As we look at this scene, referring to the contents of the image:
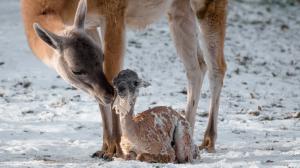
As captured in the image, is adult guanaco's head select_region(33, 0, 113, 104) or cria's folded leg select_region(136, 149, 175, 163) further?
adult guanaco's head select_region(33, 0, 113, 104)

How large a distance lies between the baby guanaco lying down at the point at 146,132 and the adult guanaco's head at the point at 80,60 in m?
0.32

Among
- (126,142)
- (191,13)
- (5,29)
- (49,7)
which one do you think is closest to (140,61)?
(5,29)

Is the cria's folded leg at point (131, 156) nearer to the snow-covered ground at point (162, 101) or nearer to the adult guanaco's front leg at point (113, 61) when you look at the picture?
the snow-covered ground at point (162, 101)

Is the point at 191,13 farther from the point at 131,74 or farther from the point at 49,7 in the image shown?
the point at 131,74

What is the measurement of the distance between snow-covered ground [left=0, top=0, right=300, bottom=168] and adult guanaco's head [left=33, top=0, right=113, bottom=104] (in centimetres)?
66

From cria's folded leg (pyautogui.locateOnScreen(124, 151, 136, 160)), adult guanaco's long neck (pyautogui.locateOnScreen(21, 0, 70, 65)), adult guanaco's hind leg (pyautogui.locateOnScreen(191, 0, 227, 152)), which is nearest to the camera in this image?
cria's folded leg (pyautogui.locateOnScreen(124, 151, 136, 160))

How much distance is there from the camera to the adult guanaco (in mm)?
6336

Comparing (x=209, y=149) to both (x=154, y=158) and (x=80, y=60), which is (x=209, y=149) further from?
(x=80, y=60)

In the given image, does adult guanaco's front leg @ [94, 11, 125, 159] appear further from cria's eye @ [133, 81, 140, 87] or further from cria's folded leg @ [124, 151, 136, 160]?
cria's eye @ [133, 81, 140, 87]

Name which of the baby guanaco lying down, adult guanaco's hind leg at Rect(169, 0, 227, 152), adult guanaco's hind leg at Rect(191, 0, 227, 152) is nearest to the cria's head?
the baby guanaco lying down

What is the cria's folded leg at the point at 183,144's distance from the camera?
6109mm

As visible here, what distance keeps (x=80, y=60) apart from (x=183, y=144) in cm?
117

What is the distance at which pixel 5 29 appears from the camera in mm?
13688

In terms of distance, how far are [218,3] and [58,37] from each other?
7.87ft
